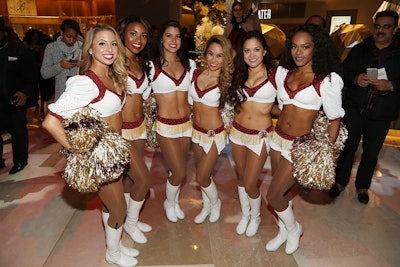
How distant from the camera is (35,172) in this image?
13.4ft

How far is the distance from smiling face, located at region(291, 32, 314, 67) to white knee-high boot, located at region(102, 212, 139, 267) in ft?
5.80

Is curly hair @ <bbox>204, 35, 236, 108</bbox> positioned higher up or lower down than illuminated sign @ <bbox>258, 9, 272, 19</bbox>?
lower down

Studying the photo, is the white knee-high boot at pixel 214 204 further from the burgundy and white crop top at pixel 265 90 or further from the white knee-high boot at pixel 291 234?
the burgundy and white crop top at pixel 265 90

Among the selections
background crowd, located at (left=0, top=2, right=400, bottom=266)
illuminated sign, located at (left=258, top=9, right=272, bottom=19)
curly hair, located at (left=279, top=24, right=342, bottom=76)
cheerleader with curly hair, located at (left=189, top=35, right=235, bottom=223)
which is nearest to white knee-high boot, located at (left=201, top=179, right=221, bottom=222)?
background crowd, located at (left=0, top=2, right=400, bottom=266)

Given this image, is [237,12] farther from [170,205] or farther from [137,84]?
[170,205]

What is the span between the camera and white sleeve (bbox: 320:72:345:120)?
2.13m

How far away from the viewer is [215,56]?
8.65 feet

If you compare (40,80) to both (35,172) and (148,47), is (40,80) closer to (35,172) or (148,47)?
(35,172)

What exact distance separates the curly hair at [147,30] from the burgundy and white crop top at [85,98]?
2.30ft

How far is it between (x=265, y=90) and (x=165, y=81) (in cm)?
83

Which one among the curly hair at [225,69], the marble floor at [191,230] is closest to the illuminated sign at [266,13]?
the marble floor at [191,230]

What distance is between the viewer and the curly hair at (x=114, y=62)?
6.81ft

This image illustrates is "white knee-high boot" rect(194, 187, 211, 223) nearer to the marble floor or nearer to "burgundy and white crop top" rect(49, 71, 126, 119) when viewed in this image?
the marble floor

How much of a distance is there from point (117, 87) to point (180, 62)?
0.84 m
